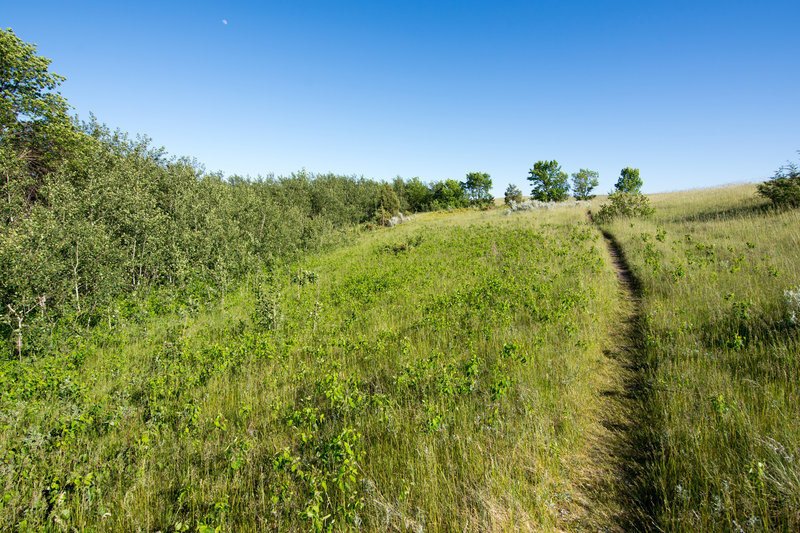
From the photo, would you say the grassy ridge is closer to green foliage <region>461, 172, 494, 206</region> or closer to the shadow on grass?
the shadow on grass

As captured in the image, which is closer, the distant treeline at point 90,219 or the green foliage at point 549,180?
the distant treeline at point 90,219

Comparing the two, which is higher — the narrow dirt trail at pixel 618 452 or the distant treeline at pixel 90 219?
the distant treeline at pixel 90 219

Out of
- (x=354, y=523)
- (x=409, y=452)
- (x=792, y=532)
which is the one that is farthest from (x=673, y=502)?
(x=354, y=523)

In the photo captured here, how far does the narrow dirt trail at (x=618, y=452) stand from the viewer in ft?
10.5

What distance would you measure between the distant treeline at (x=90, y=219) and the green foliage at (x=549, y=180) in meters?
69.5

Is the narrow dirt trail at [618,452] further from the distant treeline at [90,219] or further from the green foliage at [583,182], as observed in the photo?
the green foliage at [583,182]

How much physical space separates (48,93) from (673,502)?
2657 cm

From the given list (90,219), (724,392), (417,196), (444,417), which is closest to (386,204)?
(417,196)

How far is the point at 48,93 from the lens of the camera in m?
15.2

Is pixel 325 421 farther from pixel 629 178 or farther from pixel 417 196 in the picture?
pixel 629 178

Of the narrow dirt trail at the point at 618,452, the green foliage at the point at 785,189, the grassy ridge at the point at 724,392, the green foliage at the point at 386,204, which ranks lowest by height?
the narrow dirt trail at the point at 618,452

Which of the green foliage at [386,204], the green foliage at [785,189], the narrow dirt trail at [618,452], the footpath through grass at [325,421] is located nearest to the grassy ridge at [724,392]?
the narrow dirt trail at [618,452]

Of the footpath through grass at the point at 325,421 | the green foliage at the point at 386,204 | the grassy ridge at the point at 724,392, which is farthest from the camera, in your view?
the green foliage at the point at 386,204

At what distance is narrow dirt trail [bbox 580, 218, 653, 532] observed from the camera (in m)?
3.21
